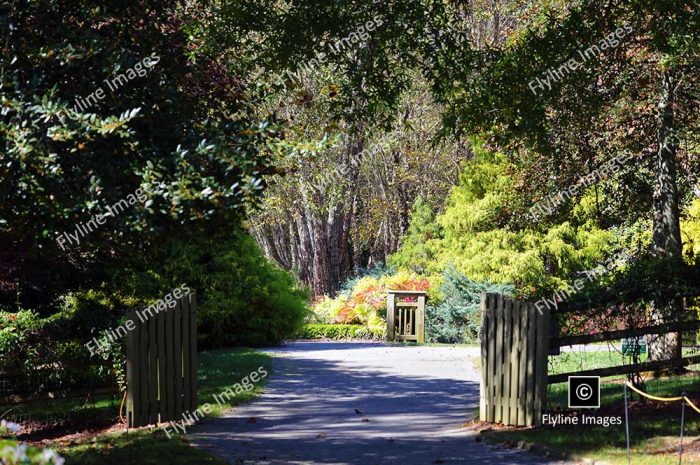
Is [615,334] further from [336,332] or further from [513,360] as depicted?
[336,332]

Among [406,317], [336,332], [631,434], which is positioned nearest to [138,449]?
[631,434]

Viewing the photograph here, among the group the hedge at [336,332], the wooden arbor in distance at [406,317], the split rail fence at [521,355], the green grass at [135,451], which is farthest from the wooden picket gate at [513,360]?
the hedge at [336,332]

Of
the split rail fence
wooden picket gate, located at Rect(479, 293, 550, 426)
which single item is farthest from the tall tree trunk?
wooden picket gate, located at Rect(479, 293, 550, 426)

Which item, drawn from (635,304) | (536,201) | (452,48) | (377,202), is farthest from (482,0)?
(635,304)

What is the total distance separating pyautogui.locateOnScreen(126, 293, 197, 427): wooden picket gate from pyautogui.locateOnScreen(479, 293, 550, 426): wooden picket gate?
3.67 m

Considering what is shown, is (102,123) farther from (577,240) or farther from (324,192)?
(324,192)

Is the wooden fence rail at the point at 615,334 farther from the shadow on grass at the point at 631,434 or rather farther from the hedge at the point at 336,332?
the hedge at the point at 336,332

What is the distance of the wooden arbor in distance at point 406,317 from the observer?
997 inches

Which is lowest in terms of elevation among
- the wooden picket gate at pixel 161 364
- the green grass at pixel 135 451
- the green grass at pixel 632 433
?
the green grass at pixel 135 451

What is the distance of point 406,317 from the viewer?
1010 inches

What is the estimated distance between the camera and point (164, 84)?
8.73m

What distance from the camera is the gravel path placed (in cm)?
952

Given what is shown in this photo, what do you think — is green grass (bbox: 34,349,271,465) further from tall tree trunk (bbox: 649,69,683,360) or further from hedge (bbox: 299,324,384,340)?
hedge (bbox: 299,324,384,340)

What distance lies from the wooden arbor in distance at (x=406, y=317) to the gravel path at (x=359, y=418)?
232 inches
